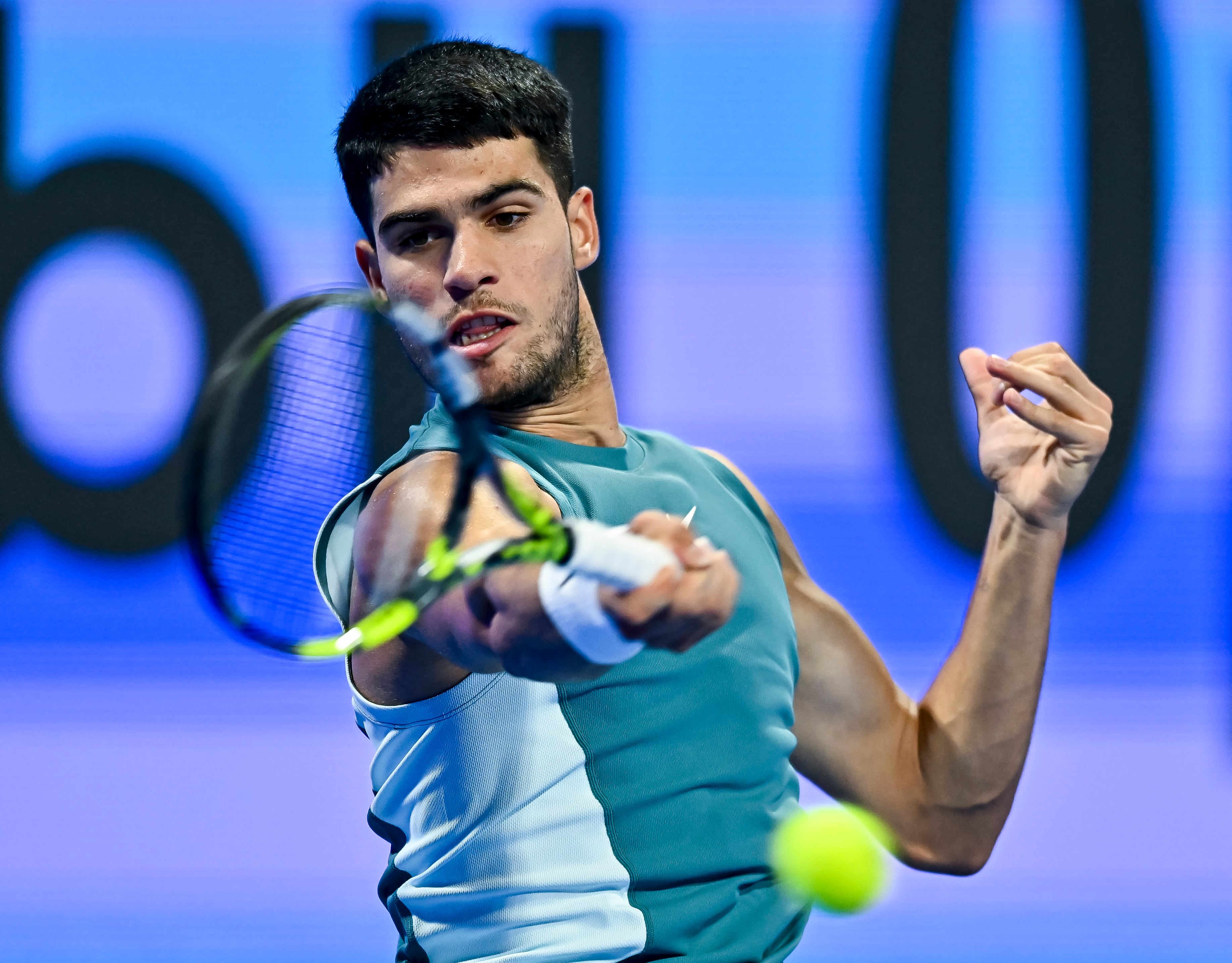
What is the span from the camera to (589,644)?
1069mm

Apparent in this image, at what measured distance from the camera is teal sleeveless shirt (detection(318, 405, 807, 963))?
4.52 ft

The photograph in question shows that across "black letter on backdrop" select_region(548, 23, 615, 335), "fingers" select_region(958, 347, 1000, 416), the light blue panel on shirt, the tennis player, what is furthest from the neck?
"black letter on backdrop" select_region(548, 23, 615, 335)

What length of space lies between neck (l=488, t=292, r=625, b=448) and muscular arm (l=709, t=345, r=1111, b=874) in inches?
9.3

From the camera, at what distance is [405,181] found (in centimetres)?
149

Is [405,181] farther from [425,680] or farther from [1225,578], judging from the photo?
[1225,578]

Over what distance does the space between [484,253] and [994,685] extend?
0.86m

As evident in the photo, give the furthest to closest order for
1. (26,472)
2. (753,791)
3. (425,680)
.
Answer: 1. (26,472)
2. (753,791)
3. (425,680)

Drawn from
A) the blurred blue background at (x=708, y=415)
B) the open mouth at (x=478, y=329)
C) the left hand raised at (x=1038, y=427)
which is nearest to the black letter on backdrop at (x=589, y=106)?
the blurred blue background at (x=708, y=415)

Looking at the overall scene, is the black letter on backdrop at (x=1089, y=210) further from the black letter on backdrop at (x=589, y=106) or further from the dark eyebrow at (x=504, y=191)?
the dark eyebrow at (x=504, y=191)

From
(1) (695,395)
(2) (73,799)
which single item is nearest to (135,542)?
(2) (73,799)

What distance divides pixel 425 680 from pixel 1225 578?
2225 millimetres

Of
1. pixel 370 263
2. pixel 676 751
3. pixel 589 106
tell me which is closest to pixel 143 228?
pixel 589 106

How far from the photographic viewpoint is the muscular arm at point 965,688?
5.65 ft

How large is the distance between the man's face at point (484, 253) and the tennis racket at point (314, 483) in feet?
0.23
